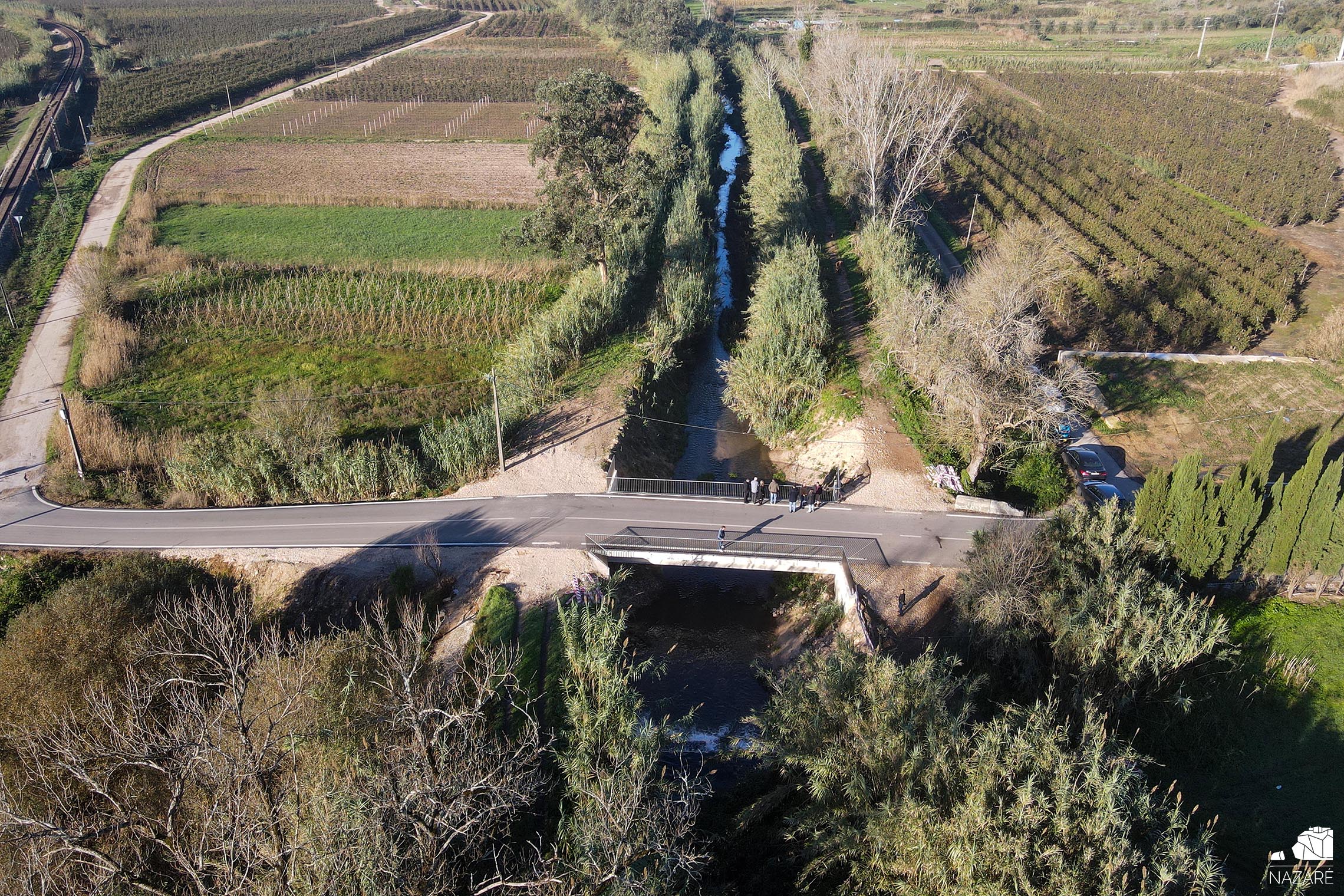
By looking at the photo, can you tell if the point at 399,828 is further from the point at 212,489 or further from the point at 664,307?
the point at 664,307

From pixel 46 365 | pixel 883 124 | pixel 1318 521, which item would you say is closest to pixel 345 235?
pixel 46 365

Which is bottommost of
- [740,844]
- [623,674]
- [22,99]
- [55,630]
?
[740,844]

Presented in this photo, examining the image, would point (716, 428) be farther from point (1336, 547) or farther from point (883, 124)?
point (883, 124)

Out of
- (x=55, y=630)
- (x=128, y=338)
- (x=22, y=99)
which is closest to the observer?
(x=55, y=630)

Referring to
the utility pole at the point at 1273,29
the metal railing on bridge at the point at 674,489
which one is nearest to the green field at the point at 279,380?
the metal railing on bridge at the point at 674,489

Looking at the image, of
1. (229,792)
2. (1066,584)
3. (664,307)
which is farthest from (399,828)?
(664,307)

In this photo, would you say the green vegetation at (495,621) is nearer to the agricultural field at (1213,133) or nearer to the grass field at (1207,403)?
the grass field at (1207,403)
